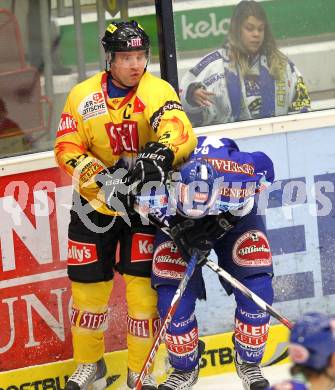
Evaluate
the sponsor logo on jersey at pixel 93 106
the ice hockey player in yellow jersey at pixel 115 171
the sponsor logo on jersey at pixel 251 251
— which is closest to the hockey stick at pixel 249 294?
the sponsor logo on jersey at pixel 251 251

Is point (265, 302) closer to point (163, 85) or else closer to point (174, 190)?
point (174, 190)

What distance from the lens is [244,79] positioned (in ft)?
19.7

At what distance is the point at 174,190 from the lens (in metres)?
4.99

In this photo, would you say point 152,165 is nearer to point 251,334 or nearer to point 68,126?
point 68,126

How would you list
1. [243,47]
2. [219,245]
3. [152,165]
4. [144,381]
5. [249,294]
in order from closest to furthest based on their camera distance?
[152,165] < [249,294] < [219,245] < [144,381] < [243,47]

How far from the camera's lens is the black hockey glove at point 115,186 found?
5008mm

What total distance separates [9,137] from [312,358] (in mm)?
2493

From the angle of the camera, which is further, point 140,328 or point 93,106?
point 140,328

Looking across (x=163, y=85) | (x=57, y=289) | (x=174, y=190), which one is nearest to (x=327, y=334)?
(x=174, y=190)

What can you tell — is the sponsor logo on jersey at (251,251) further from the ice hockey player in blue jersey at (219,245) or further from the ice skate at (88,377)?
the ice skate at (88,377)

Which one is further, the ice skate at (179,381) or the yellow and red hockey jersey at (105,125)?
the ice skate at (179,381)

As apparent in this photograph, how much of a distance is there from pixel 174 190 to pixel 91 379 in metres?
1.01

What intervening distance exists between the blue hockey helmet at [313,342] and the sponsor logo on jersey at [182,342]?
4.98ft

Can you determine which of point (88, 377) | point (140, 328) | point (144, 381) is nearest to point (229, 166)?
point (140, 328)
